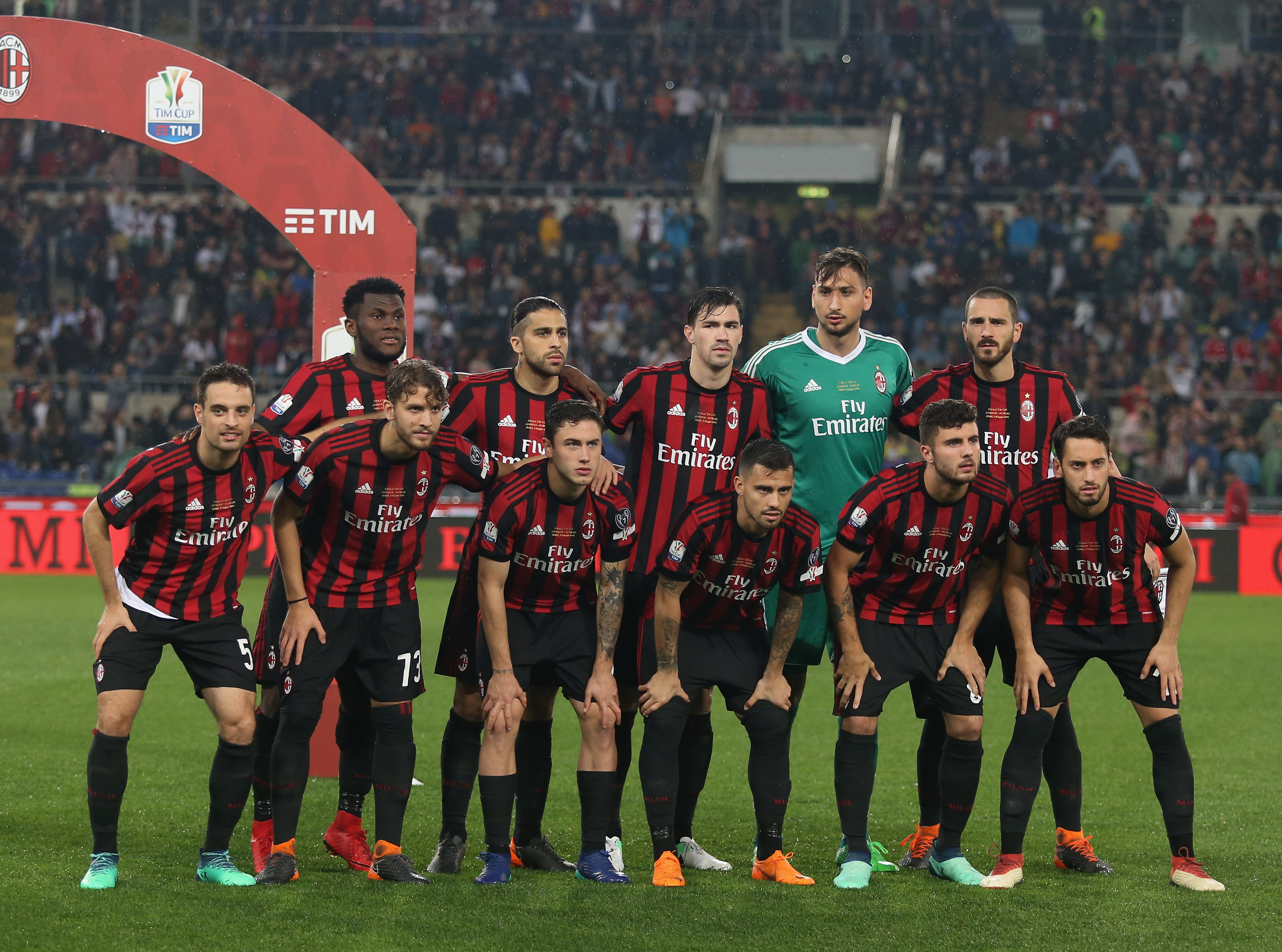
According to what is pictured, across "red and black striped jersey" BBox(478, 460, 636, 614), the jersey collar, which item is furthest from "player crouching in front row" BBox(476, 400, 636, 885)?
the jersey collar

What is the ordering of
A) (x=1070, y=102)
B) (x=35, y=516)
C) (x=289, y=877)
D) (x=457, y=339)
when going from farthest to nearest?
(x=1070, y=102) → (x=457, y=339) → (x=35, y=516) → (x=289, y=877)

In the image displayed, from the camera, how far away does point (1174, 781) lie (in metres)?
5.78

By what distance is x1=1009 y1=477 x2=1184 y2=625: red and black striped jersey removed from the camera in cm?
576

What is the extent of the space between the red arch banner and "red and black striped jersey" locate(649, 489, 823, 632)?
9.51 ft

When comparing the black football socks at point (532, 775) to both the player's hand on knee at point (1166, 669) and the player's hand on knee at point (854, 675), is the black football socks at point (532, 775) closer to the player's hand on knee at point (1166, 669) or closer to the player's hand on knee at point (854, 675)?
the player's hand on knee at point (854, 675)

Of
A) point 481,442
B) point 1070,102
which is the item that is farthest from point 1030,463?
point 1070,102

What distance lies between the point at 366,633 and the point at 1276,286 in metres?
20.5

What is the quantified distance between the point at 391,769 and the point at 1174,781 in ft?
9.95

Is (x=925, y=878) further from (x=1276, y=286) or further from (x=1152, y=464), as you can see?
(x=1276, y=286)

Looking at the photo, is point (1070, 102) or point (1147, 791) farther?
point (1070, 102)

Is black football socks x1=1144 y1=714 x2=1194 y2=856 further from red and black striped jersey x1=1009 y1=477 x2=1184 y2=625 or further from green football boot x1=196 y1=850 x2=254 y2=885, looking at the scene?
green football boot x1=196 y1=850 x2=254 y2=885

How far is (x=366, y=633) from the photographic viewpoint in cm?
577

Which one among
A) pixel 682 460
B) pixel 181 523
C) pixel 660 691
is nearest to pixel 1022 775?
pixel 660 691

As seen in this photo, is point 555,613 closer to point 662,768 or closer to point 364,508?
point 662,768
